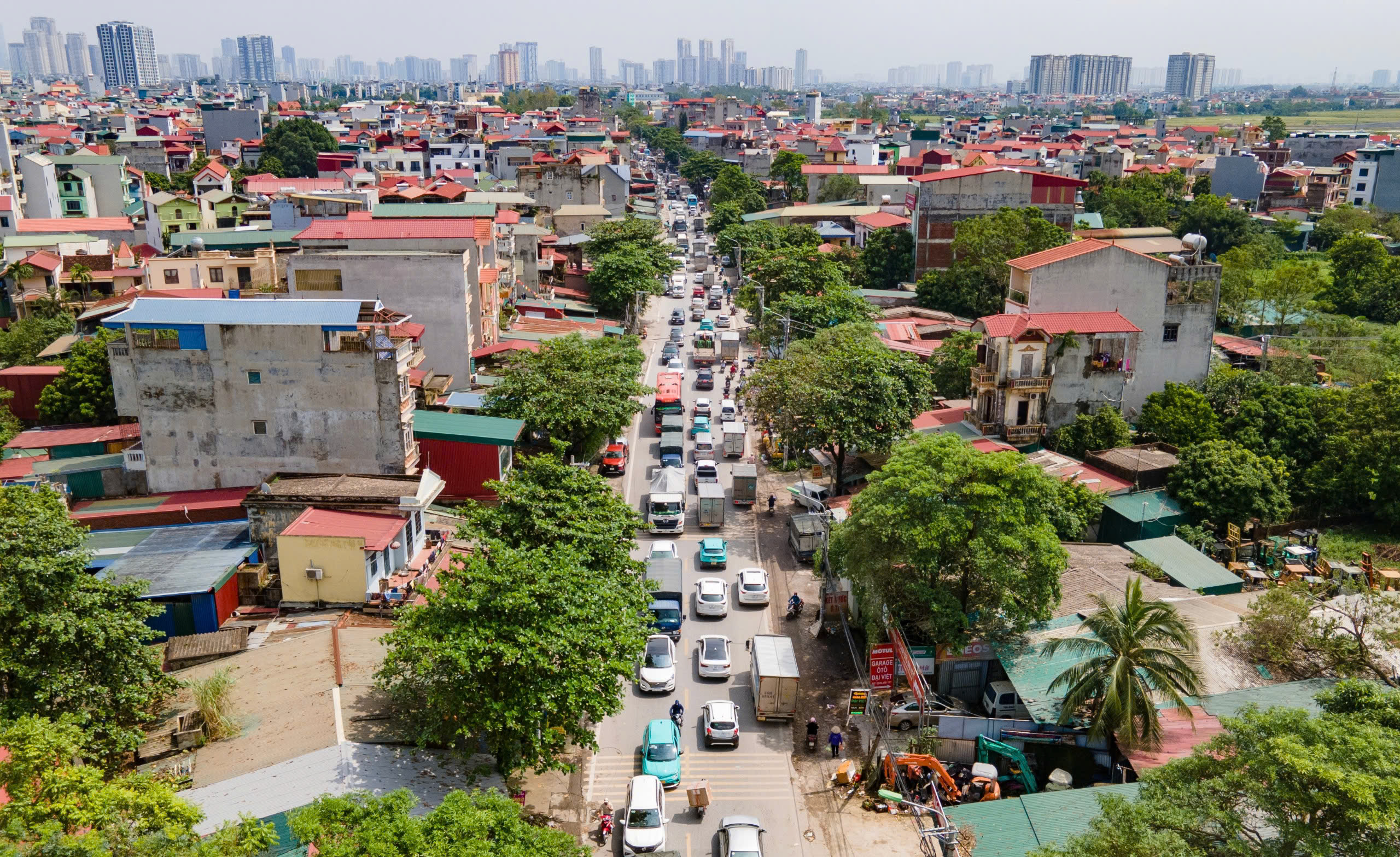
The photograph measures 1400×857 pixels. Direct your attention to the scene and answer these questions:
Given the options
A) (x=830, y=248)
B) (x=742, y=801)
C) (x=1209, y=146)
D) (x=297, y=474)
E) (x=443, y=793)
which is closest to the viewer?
(x=443, y=793)

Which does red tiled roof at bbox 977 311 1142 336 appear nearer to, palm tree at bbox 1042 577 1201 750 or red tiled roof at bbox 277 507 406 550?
palm tree at bbox 1042 577 1201 750

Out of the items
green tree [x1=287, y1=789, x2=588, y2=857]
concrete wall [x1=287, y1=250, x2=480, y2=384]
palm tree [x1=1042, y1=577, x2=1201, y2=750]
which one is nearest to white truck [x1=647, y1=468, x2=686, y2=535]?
concrete wall [x1=287, y1=250, x2=480, y2=384]

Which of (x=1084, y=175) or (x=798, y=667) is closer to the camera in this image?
(x=798, y=667)

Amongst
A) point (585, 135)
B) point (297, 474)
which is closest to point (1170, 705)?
point (297, 474)

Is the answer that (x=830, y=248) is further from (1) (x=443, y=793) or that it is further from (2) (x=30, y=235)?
(1) (x=443, y=793)

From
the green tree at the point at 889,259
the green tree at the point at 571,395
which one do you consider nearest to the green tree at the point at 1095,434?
the green tree at the point at 571,395

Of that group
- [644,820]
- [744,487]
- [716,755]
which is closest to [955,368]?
[744,487]
